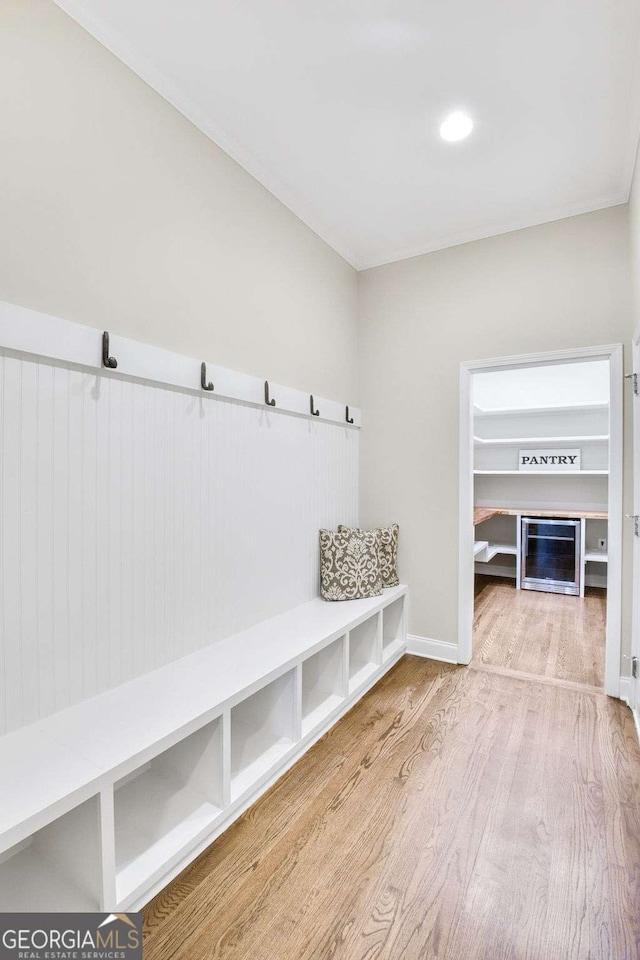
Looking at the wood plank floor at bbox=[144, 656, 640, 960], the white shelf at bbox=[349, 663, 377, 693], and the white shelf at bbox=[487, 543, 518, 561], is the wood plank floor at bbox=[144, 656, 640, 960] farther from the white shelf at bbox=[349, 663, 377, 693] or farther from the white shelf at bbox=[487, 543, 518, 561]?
A: the white shelf at bbox=[487, 543, 518, 561]

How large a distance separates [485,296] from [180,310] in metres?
1.95

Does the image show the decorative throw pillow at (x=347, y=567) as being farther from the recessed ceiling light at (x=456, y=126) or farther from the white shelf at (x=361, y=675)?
the recessed ceiling light at (x=456, y=126)

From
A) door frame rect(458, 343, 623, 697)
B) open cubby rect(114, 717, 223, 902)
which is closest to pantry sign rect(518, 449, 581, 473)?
door frame rect(458, 343, 623, 697)

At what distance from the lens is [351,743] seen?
2195mm

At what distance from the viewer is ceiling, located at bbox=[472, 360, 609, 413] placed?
15.1 ft

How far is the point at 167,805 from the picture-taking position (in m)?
1.64

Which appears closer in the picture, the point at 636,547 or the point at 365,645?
the point at 636,547

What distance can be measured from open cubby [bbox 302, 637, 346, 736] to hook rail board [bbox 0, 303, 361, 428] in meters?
1.32

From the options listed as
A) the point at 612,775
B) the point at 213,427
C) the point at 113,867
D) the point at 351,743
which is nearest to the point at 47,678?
the point at 113,867

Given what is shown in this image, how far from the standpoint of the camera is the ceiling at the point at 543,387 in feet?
15.1

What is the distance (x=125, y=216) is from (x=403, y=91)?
1.23 metres

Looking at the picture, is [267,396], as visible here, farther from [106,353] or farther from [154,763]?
[154,763]

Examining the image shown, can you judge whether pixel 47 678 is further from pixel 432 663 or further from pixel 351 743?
pixel 432 663

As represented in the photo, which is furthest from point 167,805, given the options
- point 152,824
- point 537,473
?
point 537,473
